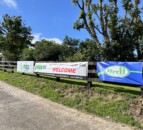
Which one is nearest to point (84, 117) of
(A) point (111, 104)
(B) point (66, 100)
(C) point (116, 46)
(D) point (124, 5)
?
(A) point (111, 104)

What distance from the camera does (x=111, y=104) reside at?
885 cm

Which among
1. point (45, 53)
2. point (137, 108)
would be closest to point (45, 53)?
point (45, 53)

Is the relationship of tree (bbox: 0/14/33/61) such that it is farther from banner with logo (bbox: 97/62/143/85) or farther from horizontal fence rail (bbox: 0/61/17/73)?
banner with logo (bbox: 97/62/143/85)

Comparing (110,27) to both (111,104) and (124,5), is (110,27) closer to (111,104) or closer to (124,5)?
(124,5)

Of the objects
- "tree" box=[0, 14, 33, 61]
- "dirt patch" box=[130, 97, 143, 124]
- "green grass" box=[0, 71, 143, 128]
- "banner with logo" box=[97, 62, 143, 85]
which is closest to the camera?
"dirt patch" box=[130, 97, 143, 124]

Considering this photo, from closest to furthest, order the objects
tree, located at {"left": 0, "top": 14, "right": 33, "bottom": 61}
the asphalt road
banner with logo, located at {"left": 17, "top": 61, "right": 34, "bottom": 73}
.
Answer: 1. the asphalt road
2. banner with logo, located at {"left": 17, "top": 61, "right": 34, "bottom": 73}
3. tree, located at {"left": 0, "top": 14, "right": 33, "bottom": 61}

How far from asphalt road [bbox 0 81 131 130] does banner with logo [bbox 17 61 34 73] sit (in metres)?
8.06

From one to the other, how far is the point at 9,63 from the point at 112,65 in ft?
48.3

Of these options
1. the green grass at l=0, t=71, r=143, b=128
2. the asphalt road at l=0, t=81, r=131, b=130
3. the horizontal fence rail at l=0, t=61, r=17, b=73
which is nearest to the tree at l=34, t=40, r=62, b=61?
the horizontal fence rail at l=0, t=61, r=17, b=73

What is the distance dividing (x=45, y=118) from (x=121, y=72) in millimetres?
3655

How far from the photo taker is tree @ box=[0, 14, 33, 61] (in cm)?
3984

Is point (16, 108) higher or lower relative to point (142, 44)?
lower

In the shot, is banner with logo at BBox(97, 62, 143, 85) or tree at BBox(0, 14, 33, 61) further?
tree at BBox(0, 14, 33, 61)

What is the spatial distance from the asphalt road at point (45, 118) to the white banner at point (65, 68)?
254cm
